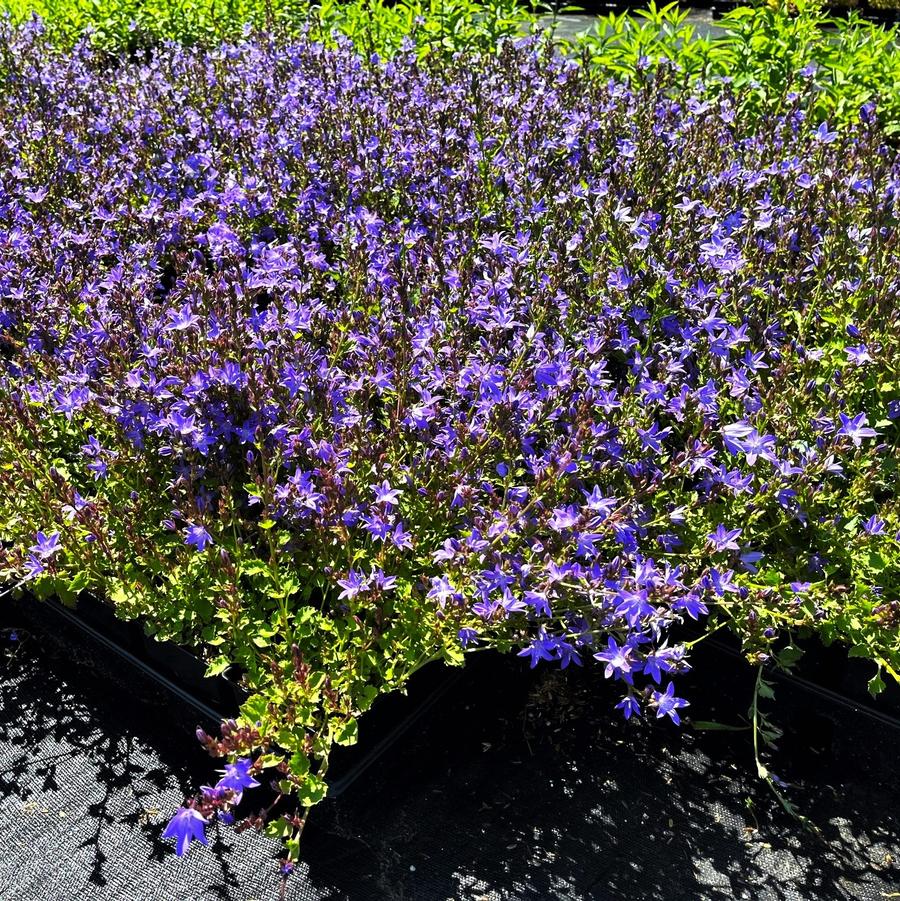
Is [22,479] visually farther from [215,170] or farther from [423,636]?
[215,170]

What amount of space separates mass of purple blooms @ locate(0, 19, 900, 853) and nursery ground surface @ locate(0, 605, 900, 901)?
0.77 feet

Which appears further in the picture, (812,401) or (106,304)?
(106,304)

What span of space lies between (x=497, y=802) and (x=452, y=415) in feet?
3.45

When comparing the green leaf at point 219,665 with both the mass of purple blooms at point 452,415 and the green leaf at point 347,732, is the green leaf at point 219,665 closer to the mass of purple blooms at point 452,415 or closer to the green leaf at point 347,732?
the mass of purple blooms at point 452,415

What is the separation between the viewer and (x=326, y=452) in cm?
232

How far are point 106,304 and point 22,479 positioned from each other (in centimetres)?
66

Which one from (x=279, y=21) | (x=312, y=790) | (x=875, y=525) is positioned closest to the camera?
(x=312, y=790)

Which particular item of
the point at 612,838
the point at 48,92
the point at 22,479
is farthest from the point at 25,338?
the point at 48,92

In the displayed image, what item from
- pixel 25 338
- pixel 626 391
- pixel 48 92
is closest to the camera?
pixel 626 391

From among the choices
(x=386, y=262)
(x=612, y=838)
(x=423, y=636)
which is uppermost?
(x=386, y=262)

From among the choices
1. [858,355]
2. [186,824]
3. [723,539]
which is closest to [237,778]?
[186,824]

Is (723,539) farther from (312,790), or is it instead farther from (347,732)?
(312,790)

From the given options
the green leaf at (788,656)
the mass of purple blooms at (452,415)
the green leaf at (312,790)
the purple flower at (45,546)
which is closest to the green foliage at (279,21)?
the mass of purple blooms at (452,415)

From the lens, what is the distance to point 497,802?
2539 millimetres
